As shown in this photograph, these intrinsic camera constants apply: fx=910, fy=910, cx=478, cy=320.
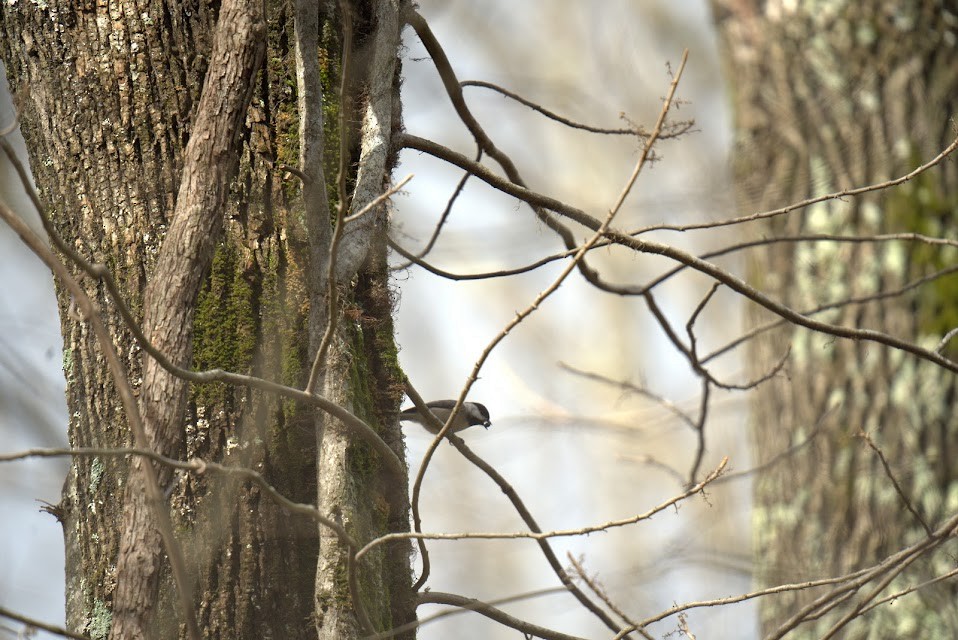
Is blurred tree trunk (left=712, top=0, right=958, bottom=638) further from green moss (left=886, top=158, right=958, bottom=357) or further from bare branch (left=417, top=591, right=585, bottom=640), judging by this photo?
bare branch (left=417, top=591, right=585, bottom=640)

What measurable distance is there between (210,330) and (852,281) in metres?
3.64

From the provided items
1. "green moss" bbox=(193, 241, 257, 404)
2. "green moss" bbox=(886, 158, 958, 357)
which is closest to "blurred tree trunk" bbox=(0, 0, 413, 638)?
"green moss" bbox=(193, 241, 257, 404)

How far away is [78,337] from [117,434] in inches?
9.4

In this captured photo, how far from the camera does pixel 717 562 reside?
11.3 feet

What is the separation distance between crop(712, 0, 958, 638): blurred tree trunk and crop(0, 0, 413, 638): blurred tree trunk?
2.92 meters

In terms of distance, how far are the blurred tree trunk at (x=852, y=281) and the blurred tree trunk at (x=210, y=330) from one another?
292cm

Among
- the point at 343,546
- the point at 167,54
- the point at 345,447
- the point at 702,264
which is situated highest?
the point at 167,54

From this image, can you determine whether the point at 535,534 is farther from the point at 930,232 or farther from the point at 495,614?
the point at 930,232

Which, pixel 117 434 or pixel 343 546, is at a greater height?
pixel 117 434

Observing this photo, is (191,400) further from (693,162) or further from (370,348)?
(693,162)

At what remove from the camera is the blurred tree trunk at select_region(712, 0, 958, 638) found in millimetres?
4285

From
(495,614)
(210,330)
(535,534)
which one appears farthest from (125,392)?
(495,614)

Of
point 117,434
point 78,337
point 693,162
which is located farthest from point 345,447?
point 693,162

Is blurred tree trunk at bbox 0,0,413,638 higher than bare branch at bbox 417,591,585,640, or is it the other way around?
blurred tree trunk at bbox 0,0,413,638
